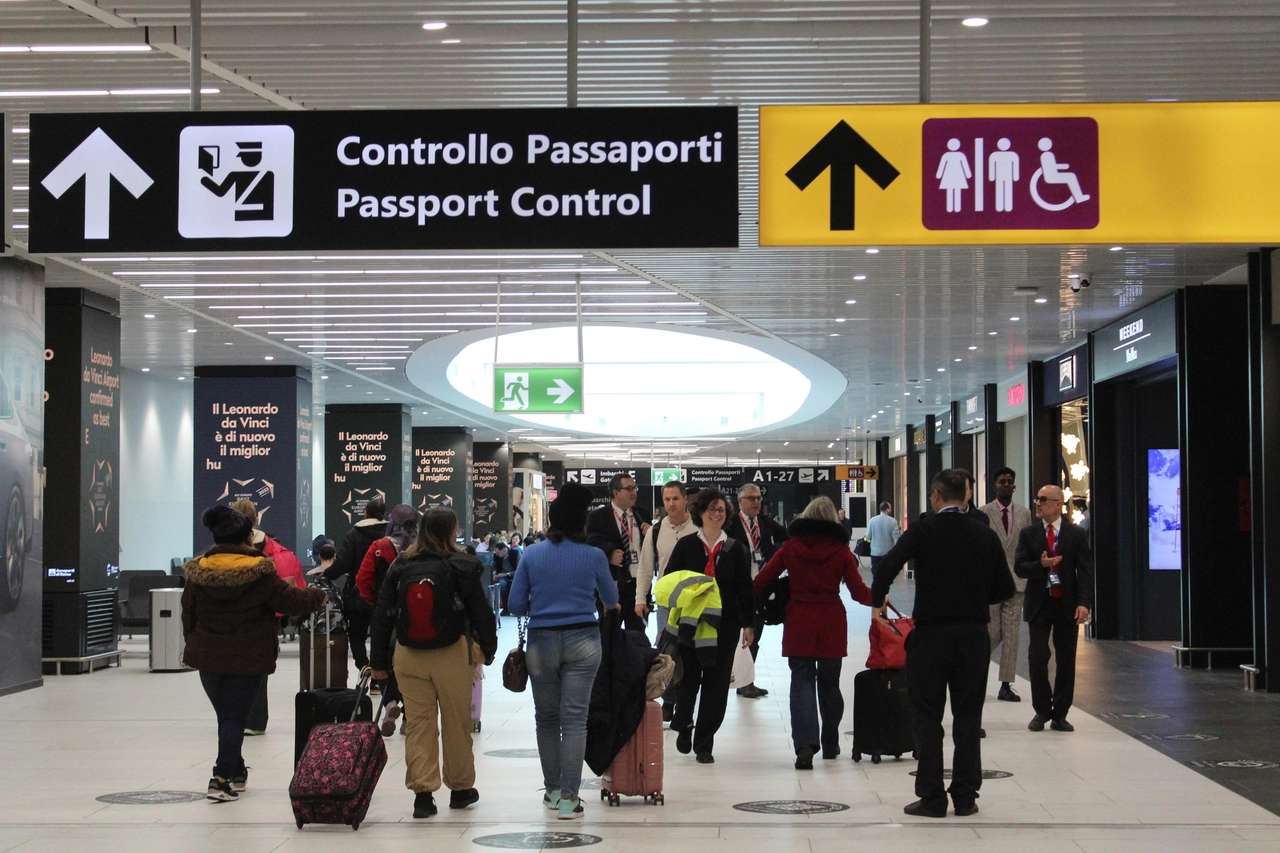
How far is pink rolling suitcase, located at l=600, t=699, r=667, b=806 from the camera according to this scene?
645cm

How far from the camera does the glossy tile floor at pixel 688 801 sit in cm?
578

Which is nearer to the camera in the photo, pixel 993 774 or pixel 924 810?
pixel 924 810

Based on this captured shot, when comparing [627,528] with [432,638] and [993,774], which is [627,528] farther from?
[432,638]

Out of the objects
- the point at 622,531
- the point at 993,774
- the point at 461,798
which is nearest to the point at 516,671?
the point at 461,798

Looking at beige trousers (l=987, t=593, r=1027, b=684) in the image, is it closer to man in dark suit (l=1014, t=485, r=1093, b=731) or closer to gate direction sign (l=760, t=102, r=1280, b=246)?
man in dark suit (l=1014, t=485, r=1093, b=731)

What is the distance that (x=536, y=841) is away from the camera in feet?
18.9

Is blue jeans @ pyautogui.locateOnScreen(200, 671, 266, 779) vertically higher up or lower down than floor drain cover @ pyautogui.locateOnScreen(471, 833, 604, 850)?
higher up

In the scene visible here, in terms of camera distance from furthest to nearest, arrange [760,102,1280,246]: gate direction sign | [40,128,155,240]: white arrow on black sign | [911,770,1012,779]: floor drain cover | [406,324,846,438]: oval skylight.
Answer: [406,324,846,438]: oval skylight, [911,770,1012,779]: floor drain cover, [40,128,155,240]: white arrow on black sign, [760,102,1280,246]: gate direction sign

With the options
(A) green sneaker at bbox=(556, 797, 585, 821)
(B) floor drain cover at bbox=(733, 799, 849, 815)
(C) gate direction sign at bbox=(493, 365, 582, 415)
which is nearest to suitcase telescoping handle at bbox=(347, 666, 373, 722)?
(A) green sneaker at bbox=(556, 797, 585, 821)

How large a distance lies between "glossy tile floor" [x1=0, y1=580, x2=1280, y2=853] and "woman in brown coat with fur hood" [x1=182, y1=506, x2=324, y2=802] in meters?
0.40

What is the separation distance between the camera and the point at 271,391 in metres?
20.1

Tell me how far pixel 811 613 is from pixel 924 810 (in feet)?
4.87

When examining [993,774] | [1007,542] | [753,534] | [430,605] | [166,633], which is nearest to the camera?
[430,605]

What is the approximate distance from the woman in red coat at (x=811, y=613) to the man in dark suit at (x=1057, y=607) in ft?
6.44
